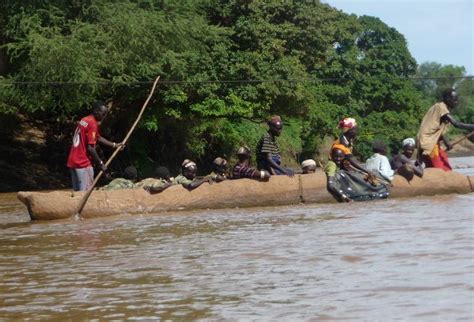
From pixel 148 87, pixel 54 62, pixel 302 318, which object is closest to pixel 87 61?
pixel 54 62

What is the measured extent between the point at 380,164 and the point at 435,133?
1279mm

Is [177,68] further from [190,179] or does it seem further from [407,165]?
[407,165]

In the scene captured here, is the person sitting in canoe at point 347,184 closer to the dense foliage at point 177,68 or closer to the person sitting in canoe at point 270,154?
the person sitting in canoe at point 270,154

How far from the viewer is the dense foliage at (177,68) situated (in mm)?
23266

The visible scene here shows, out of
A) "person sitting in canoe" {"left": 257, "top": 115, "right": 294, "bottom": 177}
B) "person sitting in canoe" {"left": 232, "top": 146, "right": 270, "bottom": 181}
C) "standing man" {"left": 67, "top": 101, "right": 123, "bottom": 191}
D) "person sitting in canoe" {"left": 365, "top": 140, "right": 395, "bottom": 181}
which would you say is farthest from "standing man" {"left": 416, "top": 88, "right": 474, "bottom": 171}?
"standing man" {"left": 67, "top": 101, "right": 123, "bottom": 191}

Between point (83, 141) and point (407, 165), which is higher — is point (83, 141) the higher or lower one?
the higher one

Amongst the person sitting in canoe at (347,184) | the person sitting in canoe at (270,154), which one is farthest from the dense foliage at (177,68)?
the person sitting in canoe at (347,184)

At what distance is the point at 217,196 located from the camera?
12695 millimetres

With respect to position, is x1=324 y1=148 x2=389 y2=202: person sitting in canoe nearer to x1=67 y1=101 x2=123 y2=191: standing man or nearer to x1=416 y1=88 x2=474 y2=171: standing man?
x1=416 y1=88 x2=474 y2=171: standing man

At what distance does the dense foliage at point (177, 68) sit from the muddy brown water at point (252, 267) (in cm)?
1025

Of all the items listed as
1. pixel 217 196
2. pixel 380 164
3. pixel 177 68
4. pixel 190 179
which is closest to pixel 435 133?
pixel 380 164

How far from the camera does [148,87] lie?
84.1 feet

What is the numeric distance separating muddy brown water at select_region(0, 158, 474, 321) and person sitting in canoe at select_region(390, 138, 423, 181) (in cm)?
121

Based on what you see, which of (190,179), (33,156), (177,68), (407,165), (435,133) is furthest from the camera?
(33,156)
